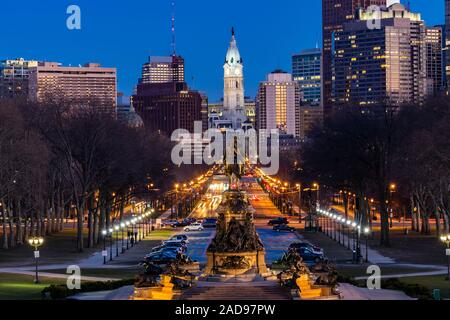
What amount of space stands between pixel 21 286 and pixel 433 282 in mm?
22491

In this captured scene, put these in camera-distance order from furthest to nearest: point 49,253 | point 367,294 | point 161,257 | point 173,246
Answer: point 49,253 → point 173,246 → point 161,257 → point 367,294

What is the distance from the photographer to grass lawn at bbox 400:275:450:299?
55.9m

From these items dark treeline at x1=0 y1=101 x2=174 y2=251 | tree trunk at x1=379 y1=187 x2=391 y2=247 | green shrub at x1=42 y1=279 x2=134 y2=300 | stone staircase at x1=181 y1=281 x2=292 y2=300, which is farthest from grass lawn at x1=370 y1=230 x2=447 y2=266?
stone staircase at x1=181 y1=281 x2=292 y2=300

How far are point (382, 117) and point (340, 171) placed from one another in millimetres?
6756

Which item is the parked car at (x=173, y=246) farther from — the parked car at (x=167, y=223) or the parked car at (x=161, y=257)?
the parked car at (x=167, y=223)

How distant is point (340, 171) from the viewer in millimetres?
109562

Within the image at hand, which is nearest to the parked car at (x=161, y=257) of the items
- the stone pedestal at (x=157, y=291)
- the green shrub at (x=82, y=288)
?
the green shrub at (x=82, y=288)

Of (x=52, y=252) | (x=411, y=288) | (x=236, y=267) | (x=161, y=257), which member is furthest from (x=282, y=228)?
(x=411, y=288)

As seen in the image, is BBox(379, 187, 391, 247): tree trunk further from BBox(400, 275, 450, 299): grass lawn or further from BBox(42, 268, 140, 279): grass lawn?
BBox(400, 275, 450, 299): grass lawn

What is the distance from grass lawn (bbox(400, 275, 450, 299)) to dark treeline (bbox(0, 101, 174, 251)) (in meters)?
36.1

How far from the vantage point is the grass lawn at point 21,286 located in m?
54.1

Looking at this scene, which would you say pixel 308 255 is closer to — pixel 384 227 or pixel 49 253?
pixel 384 227

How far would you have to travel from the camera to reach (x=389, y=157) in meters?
101
